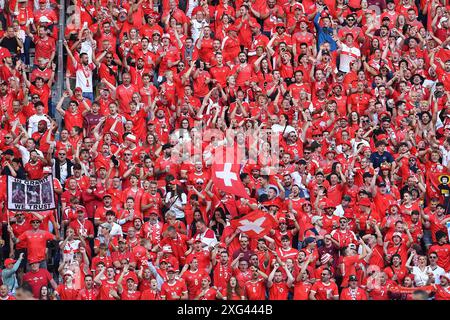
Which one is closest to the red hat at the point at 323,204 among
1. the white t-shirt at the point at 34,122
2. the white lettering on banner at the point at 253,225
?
the white lettering on banner at the point at 253,225

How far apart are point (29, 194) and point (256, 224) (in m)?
3.27

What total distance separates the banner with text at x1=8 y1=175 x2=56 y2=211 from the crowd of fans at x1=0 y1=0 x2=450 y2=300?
0.31 m

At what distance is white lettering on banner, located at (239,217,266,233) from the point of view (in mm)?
25141

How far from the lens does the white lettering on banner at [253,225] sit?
82.5 ft

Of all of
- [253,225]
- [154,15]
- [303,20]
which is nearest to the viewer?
[253,225]

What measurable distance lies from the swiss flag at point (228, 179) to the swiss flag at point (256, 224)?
15.8 inches

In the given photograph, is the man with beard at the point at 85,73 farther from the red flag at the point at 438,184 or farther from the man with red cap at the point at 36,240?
the red flag at the point at 438,184

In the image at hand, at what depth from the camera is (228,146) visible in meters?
26.5

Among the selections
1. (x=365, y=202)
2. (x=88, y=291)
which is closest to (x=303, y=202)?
(x=365, y=202)

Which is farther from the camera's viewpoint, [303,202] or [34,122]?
[34,122]

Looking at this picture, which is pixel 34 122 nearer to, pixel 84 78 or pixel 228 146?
pixel 84 78

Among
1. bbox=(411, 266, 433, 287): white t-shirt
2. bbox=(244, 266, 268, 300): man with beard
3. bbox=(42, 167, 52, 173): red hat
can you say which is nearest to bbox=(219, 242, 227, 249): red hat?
bbox=(244, 266, 268, 300): man with beard

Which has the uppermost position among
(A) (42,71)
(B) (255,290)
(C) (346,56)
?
(C) (346,56)

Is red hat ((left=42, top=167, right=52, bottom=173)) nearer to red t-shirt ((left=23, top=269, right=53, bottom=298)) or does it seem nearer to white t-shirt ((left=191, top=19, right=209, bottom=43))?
red t-shirt ((left=23, top=269, right=53, bottom=298))
